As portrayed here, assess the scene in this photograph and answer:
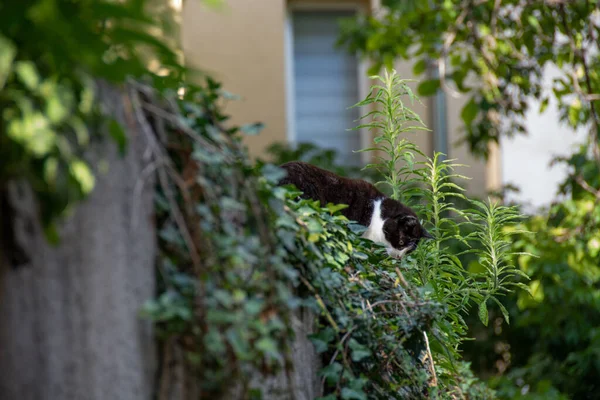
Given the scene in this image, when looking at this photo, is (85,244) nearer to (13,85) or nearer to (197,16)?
(13,85)

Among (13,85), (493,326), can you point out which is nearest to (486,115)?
(493,326)

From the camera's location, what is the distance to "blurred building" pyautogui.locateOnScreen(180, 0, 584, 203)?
293 inches

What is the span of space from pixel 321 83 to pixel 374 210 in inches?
162

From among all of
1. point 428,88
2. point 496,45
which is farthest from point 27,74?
point 496,45

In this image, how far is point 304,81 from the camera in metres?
7.93

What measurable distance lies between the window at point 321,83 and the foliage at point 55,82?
654 cm

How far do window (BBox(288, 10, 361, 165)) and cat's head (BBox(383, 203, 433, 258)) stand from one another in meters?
3.86

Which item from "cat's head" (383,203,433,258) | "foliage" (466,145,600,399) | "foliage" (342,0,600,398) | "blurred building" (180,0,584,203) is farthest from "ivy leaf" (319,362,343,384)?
"blurred building" (180,0,584,203)

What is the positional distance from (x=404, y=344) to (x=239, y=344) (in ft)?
2.68

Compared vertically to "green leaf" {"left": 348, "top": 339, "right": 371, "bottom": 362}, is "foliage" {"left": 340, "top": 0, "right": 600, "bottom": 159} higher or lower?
higher

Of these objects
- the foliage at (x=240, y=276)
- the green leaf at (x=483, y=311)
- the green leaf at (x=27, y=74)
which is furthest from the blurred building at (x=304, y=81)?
the green leaf at (x=27, y=74)

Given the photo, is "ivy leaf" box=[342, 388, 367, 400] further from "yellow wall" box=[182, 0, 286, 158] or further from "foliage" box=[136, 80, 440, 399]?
"yellow wall" box=[182, 0, 286, 158]

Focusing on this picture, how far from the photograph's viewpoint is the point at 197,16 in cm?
741

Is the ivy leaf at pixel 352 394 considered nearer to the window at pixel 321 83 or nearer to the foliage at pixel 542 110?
the foliage at pixel 542 110
